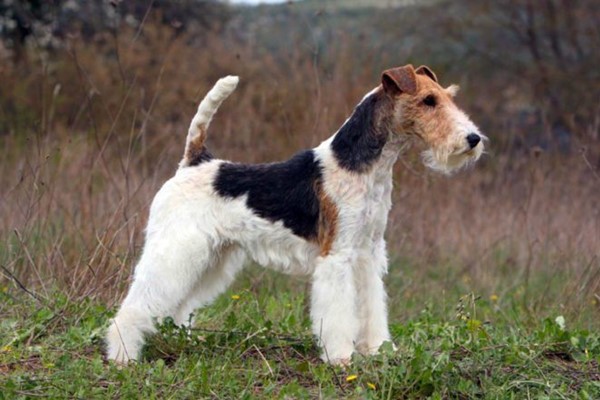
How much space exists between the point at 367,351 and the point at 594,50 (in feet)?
50.4

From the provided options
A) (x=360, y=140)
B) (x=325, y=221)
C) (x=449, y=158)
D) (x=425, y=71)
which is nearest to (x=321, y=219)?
(x=325, y=221)

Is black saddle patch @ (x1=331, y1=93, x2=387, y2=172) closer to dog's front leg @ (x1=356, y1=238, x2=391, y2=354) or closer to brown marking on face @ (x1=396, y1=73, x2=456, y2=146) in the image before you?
brown marking on face @ (x1=396, y1=73, x2=456, y2=146)

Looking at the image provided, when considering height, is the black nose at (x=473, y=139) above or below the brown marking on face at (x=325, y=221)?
above

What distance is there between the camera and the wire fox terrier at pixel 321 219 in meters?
5.59

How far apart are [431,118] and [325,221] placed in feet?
2.86

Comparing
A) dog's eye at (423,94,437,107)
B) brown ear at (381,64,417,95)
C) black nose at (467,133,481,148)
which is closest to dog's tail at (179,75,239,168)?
brown ear at (381,64,417,95)

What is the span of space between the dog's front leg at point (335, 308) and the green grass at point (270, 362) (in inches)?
5.1

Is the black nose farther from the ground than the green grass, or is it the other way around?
the black nose

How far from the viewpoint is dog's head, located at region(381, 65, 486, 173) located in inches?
216

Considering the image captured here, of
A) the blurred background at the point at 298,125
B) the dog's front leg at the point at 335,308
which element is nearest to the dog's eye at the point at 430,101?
the dog's front leg at the point at 335,308

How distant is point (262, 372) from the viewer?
551cm

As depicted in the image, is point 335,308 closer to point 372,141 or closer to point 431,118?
point 372,141

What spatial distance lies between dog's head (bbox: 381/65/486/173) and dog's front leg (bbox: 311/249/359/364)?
0.78 m

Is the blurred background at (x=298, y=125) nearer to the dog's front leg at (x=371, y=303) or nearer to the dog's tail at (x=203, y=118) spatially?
the dog's tail at (x=203, y=118)
